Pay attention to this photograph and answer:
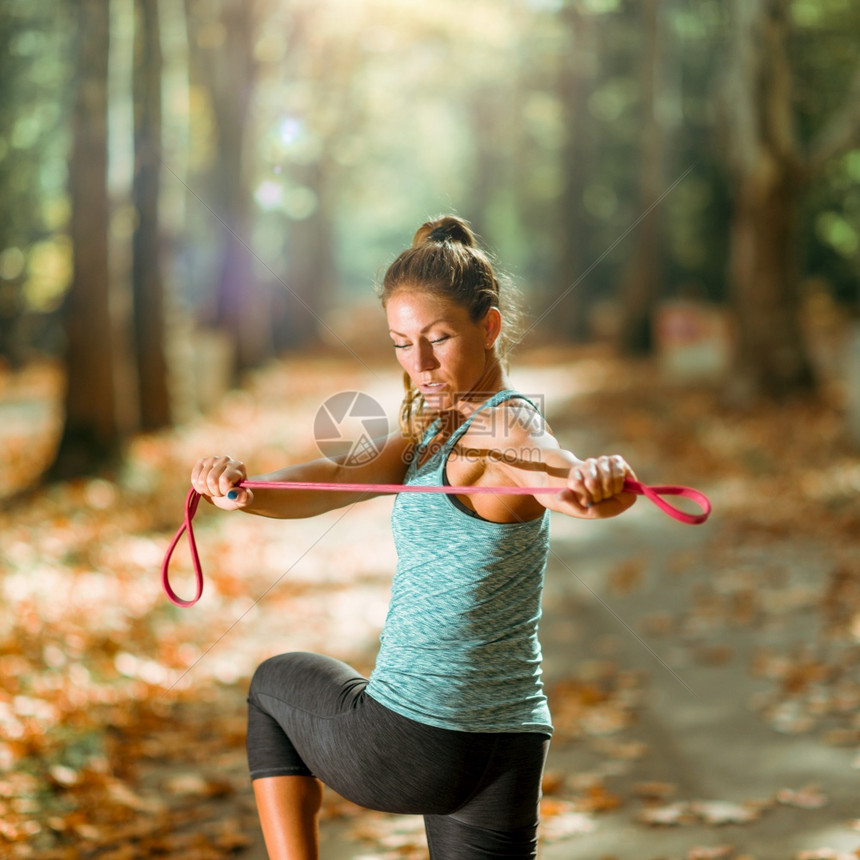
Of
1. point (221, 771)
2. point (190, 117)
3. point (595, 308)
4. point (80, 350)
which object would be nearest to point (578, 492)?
point (221, 771)

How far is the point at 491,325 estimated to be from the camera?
2.32 m

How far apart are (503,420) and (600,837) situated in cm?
227

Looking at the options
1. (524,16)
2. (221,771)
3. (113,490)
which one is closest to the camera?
(221,771)

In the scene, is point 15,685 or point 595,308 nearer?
point 15,685

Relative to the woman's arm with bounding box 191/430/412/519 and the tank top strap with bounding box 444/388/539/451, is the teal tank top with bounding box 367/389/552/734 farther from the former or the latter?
the woman's arm with bounding box 191/430/412/519

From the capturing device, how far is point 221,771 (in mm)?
4570

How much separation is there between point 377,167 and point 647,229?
21.5m

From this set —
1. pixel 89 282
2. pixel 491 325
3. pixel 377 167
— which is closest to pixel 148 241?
pixel 89 282

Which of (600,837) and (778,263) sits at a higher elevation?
(778,263)

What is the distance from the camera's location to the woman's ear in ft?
7.55

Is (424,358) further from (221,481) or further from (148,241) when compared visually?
(148,241)

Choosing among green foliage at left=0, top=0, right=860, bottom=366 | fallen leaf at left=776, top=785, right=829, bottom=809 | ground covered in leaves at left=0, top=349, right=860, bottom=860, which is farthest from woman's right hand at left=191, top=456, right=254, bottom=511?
green foliage at left=0, top=0, right=860, bottom=366

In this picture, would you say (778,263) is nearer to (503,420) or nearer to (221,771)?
(221,771)

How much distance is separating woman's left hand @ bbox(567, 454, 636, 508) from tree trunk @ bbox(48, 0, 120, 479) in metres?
9.18
